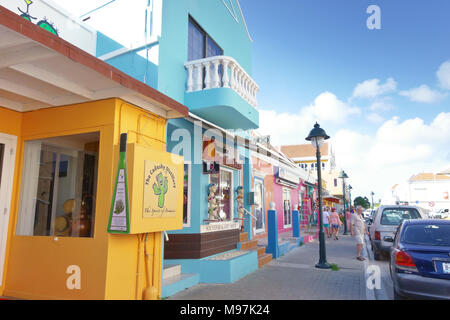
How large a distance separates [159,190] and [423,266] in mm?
4235

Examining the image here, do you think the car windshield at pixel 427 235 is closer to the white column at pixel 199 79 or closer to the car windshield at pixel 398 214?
the car windshield at pixel 398 214

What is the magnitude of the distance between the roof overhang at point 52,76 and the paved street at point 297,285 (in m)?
3.54


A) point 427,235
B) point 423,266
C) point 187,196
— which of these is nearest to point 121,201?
point 187,196

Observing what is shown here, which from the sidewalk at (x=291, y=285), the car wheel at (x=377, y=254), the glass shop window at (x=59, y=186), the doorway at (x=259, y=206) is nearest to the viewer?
the glass shop window at (x=59, y=186)

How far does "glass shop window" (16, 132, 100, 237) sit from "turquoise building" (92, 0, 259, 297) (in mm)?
1965

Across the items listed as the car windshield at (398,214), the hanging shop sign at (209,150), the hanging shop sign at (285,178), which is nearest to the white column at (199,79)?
the hanging shop sign at (209,150)

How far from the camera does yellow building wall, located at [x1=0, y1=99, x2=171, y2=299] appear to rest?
446 cm

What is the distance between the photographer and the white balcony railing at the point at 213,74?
23.2ft

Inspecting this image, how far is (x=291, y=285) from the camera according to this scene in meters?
6.39

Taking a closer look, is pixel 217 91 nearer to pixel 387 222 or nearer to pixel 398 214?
pixel 387 222

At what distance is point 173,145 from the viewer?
7297 mm

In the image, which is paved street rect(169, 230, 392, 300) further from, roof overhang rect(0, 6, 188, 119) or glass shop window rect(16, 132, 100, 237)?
roof overhang rect(0, 6, 188, 119)
